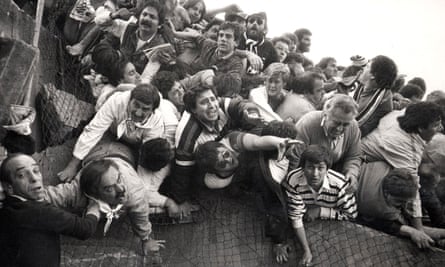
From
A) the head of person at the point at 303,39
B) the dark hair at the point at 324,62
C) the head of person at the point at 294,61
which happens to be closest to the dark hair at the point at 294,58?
the head of person at the point at 294,61

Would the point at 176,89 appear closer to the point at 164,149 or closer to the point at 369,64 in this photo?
the point at 164,149

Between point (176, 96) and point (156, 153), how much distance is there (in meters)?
0.76

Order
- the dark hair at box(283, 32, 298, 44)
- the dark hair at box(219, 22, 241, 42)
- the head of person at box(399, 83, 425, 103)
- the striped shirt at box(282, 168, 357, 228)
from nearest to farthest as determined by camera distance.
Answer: the striped shirt at box(282, 168, 357, 228) < the dark hair at box(219, 22, 241, 42) < the head of person at box(399, 83, 425, 103) < the dark hair at box(283, 32, 298, 44)

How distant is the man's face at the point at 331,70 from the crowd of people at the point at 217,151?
4.29 feet

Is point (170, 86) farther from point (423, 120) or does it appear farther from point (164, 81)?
point (423, 120)

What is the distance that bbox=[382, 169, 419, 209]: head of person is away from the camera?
3420 millimetres

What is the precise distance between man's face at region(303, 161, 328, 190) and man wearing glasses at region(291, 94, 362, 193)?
158mm

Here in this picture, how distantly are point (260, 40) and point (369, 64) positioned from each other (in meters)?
1.23

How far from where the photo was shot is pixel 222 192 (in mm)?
3629

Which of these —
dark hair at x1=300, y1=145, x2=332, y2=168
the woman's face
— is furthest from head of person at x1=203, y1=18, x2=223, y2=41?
dark hair at x1=300, y1=145, x2=332, y2=168

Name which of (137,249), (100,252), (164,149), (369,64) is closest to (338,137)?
(369,64)

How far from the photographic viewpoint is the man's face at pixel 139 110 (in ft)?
11.0

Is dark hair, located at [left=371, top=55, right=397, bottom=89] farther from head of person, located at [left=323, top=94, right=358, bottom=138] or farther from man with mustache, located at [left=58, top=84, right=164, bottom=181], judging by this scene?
man with mustache, located at [left=58, top=84, right=164, bottom=181]

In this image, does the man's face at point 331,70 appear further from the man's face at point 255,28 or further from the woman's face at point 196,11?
the woman's face at point 196,11
